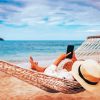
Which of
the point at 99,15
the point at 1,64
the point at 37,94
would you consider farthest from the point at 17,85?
the point at 99,15

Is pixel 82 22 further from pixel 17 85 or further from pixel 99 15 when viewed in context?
pixel 17 85

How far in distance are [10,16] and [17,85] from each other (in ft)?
40.1

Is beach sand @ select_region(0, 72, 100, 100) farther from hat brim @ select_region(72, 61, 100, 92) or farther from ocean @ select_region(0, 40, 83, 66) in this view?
ocean @ select_region(0, 40, 83, 66)

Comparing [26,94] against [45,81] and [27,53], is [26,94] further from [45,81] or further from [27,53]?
[27,53]

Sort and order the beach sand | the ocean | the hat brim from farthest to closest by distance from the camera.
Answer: the ocean
the beach sand
the hat brim

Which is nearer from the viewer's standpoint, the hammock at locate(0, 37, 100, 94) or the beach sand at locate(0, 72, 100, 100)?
the hammock at locate(0, 37, 100, 94)

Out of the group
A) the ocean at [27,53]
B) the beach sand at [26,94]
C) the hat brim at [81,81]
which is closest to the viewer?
the hat brim at [81,81]

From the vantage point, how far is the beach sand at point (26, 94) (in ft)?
9.63

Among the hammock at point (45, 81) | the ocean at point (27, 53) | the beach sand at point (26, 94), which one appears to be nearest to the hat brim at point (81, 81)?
the hammock at point (45, 81)

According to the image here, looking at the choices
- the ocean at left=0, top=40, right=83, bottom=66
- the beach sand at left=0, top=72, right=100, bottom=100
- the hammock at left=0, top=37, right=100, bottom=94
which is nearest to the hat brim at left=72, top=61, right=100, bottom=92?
the hammock at left=0, top=37, right=100, bottom=94

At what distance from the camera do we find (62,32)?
1603 centimetres

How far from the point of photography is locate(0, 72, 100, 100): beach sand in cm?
294

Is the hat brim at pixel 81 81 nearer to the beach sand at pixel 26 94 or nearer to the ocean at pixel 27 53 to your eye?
the beach sand at pixel 26 94

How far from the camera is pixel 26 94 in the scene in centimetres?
317
